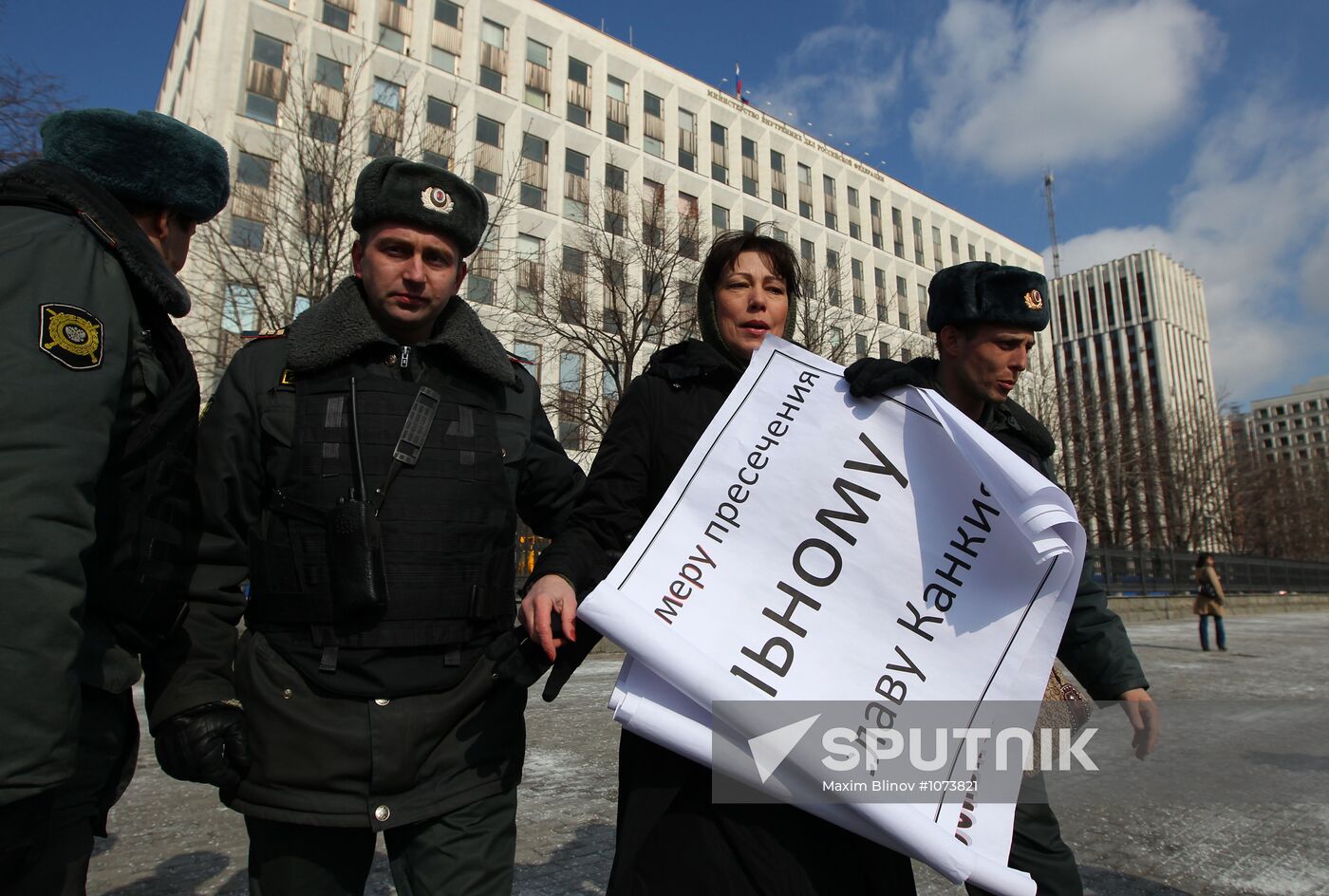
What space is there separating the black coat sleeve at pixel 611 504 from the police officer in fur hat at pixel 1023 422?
755 millimetres

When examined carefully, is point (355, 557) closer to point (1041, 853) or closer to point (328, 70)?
point (1041, 853)

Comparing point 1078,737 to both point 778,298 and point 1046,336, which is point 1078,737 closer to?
point 778,298

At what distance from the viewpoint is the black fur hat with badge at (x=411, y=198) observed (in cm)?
196

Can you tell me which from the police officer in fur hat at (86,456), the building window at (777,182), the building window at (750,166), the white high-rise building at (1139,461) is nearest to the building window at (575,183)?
the building window at (750,166)

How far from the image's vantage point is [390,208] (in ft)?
6.42

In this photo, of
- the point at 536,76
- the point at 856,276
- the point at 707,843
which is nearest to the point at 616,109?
the point at 536,76

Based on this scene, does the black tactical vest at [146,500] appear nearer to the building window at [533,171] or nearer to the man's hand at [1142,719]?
the man's hand at [1142,719]

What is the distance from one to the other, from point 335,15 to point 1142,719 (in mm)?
30556

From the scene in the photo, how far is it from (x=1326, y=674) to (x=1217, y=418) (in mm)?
37809

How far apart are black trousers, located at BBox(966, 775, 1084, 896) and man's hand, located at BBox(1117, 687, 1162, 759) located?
321mm

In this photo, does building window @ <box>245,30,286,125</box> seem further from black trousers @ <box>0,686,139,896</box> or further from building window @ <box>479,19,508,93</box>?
black trousers @ <box>0,686,139,896</box>

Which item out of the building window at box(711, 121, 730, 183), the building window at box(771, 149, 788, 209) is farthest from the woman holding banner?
the building window at box(771, 149, 788, 209)

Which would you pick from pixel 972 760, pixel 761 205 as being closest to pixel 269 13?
pixel 761 205

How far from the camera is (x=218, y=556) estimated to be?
1746 millimetres
